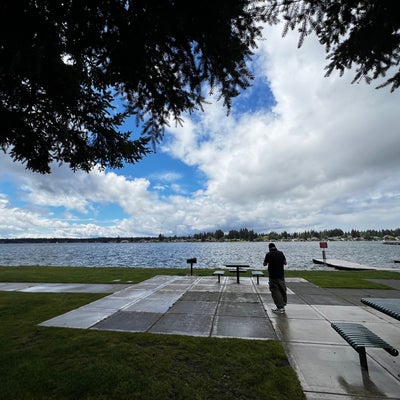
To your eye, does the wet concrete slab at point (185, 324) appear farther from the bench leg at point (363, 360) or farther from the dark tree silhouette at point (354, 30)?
the dark tree silhouette at point (354, 30)

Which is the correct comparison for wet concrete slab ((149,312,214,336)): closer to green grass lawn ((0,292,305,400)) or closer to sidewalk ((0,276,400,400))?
sidewalk ((0,276,400,400))

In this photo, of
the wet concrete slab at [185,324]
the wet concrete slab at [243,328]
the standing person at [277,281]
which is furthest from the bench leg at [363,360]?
the standing person at [277,281]

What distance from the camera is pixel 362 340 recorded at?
402 cm

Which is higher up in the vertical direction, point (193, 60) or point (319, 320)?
point (193, 60)

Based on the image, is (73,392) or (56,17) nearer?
(56,17)

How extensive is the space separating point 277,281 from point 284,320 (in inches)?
48.8

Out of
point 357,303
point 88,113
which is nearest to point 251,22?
point 88,113

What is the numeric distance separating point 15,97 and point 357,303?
423 inches

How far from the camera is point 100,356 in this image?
468 cm

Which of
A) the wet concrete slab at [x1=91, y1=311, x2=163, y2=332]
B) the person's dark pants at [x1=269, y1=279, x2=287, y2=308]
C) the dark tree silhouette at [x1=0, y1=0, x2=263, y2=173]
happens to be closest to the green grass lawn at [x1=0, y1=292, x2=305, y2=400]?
the wet concrete slab at [x1=91, y1=311, x2=163, y2=332]

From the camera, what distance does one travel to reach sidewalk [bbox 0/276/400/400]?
393 centimetres

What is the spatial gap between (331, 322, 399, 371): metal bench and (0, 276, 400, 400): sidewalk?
32cm

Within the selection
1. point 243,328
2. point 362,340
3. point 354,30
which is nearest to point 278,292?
point 243,328

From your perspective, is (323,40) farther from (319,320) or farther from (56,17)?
(319,320)
